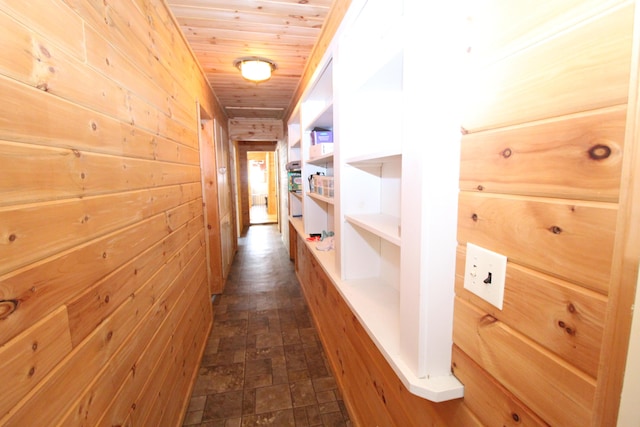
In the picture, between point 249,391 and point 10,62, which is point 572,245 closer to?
point 10,62

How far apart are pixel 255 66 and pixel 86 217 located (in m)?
2.13

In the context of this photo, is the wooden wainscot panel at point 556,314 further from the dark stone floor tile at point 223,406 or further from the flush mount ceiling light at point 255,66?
the flush mount ceiling light at point 255,66

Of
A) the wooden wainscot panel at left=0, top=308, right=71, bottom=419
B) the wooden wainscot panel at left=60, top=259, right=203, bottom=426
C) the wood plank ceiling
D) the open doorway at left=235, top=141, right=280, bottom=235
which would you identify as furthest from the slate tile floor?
the open doorway at left=235, top=141, right=280, bottom=235

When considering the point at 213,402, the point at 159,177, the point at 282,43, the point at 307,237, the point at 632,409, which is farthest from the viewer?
the point at 307,237

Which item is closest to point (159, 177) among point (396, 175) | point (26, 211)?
point (26, 211)

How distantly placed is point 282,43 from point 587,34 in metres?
2.21

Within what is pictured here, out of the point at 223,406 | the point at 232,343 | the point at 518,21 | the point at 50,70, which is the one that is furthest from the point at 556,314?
the point at 232,343

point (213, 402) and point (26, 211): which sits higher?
point (26, 211)

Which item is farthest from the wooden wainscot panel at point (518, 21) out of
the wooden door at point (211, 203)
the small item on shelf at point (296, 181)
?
the small item on shelf at point (296, 181)

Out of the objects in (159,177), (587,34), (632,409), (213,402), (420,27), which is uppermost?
(420,27)

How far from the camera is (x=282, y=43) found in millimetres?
2215

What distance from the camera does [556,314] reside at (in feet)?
1.68

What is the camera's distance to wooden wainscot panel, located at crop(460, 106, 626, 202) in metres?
0.42

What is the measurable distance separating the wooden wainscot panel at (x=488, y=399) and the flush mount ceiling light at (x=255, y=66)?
258 centimetres
